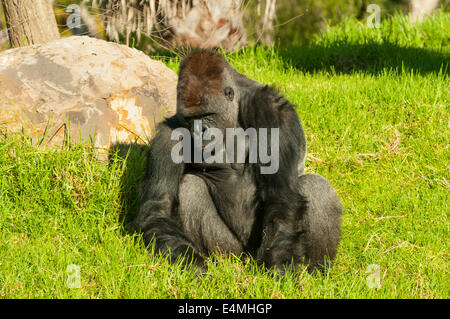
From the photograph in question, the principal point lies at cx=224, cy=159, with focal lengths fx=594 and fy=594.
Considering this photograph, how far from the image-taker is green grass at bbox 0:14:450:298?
341 cm

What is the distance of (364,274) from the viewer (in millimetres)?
3660

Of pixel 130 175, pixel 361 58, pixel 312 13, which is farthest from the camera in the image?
pixel 312 13

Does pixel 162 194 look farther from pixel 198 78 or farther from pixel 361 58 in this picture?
pixel 361 58

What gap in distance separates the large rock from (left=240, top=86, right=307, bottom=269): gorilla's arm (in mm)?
1393

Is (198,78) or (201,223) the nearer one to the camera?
(198,78)

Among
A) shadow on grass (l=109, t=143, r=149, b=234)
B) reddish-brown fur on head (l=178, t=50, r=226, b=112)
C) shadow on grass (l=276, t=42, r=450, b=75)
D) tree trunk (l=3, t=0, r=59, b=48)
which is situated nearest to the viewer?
reddish-brown fur on head (l=178, t=50, r=226, b=112)

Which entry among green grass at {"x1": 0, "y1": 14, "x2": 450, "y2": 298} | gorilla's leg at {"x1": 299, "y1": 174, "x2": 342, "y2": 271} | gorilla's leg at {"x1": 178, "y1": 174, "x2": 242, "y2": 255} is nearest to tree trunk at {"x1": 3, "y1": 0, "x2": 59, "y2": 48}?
green grass at {"x1": 0, "y1": 14, "x2": 450, "y2": 298}

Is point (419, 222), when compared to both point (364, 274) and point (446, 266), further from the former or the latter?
point (364, 274)

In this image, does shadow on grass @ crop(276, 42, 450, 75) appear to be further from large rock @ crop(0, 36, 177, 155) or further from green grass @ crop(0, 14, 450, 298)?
large rock @ crop(0, 36, 177, 155)

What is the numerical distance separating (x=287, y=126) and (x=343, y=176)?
171 cm

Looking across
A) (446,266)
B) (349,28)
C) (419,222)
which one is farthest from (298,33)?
(446,266)

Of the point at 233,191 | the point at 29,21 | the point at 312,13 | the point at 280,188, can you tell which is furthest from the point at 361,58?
the point at 312,13

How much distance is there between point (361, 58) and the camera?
751 cm

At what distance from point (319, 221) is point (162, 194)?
104 cm
